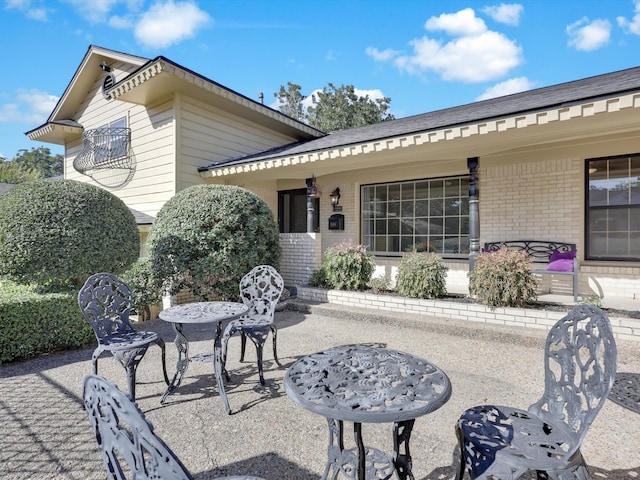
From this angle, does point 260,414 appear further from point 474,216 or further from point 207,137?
point 207,137

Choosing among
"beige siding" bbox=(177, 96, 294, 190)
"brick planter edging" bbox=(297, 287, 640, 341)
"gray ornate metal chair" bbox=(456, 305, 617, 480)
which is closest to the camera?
"gray ornate metal chair" bbox=(456, 305, 617, 480)

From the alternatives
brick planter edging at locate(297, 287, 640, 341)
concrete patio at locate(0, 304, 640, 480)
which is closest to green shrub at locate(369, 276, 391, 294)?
brick planter edging at locate(297, 287, 640, 341)

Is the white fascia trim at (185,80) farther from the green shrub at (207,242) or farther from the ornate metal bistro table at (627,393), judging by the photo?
the ornate metal bistro table at (627,393)

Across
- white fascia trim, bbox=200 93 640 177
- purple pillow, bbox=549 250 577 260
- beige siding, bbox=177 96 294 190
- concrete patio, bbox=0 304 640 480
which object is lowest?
concrete patio, bbox=0 304 640 480

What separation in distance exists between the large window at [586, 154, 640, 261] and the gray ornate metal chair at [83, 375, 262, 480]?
24.3ft

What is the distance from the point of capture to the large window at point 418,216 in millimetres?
7371

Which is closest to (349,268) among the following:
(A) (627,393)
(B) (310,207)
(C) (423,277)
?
(C) (423,277)

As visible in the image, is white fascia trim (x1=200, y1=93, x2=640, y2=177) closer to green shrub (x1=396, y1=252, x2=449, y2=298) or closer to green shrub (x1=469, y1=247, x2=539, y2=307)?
green shrub (x1=469, y1=247, x2=539, y2=307)

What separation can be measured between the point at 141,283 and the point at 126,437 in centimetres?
551

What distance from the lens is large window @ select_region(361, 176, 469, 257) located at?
7.37 m

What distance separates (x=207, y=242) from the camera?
5.80 metres

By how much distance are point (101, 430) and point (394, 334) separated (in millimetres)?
4348

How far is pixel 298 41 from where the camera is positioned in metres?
10.7

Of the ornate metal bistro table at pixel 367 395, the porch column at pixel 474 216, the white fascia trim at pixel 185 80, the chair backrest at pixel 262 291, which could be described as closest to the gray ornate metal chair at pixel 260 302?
the chair backrest at pixel 262 291
